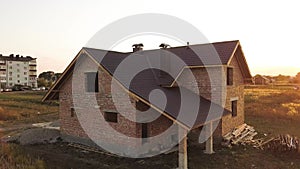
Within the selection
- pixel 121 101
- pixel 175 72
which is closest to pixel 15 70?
pixel 175 72

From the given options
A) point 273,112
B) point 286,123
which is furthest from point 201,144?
point 273,112

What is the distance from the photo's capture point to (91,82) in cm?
1705

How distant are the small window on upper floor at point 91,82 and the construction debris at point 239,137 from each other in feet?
27.9

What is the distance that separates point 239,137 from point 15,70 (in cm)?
9643

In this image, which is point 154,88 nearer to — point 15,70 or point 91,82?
point 91,82

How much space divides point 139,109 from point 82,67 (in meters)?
5.15

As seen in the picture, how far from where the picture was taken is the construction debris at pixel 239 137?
648 inches

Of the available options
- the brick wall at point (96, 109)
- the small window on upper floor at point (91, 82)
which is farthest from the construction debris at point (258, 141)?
the small window on upper floor at point (91, 82)

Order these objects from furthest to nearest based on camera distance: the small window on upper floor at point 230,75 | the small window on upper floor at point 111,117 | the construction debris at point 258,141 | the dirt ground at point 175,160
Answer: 1. the small window on upper floor at point 230,75
2. the small window on upper floor at point 111,117
3. the construction debris at point 258,141
4. the dirt ground at point 175,160

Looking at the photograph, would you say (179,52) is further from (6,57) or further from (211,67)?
(6,57)

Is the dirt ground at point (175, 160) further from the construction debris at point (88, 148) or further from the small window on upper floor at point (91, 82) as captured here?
the small window on upper floor at point (91, 82)

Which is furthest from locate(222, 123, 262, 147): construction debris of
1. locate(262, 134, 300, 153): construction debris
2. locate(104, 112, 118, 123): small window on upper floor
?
locate(104, 112, 118, 123): small window on upper floor

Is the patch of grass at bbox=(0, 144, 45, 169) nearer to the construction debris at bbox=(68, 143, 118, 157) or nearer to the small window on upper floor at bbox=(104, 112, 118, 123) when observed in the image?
the construction debris at bbox=(68, 143, 118, 157)

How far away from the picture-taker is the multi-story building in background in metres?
94.3
